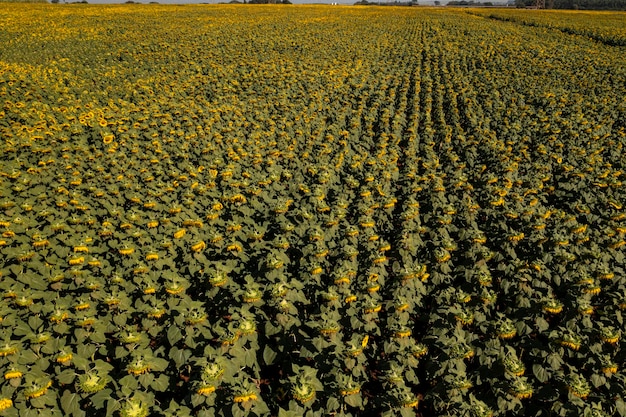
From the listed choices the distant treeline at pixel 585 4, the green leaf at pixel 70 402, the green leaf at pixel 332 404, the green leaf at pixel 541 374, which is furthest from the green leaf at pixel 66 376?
the distant treeline at pixel 585 4

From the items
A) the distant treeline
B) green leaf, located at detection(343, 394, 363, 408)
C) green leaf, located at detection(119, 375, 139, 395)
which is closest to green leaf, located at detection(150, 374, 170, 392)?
green leaf, located at detection(119, 375, 139, 395)

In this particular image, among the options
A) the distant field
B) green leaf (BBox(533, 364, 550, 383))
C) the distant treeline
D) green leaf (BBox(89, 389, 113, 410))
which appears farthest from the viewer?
the distant treeline

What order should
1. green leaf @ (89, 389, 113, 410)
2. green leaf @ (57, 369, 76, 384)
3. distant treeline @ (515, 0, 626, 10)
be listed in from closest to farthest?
green leaf @ (89, 389, 113, 410) < green leaf @ (57, 369, 76, 384) < distant treeline @ (515, 0, 626, 10)

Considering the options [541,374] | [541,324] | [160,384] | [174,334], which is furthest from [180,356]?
[541,324]

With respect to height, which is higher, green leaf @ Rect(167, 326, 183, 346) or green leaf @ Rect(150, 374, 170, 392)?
green leaf @ Rect(167, 326, 183, 346)

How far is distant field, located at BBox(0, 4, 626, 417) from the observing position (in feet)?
12.8

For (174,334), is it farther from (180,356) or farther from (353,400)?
(353,400)

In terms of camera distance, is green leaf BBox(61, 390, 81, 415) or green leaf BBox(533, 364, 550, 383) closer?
green leaf BBox(61, 390, 81, 415)

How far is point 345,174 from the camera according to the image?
952cm

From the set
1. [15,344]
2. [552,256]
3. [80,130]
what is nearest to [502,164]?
[552,256]

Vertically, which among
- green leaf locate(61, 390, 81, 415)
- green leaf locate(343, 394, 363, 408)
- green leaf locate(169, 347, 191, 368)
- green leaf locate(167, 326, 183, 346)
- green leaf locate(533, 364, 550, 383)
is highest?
green leaf locate(167, 326, 183, 346)

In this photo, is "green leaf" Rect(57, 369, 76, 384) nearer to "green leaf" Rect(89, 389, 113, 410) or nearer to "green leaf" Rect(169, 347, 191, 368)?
"green leaf" Rect(89, 389, 113, 410)

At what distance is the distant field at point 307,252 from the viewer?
12.8 feet

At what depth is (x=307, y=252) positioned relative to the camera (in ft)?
19.1
